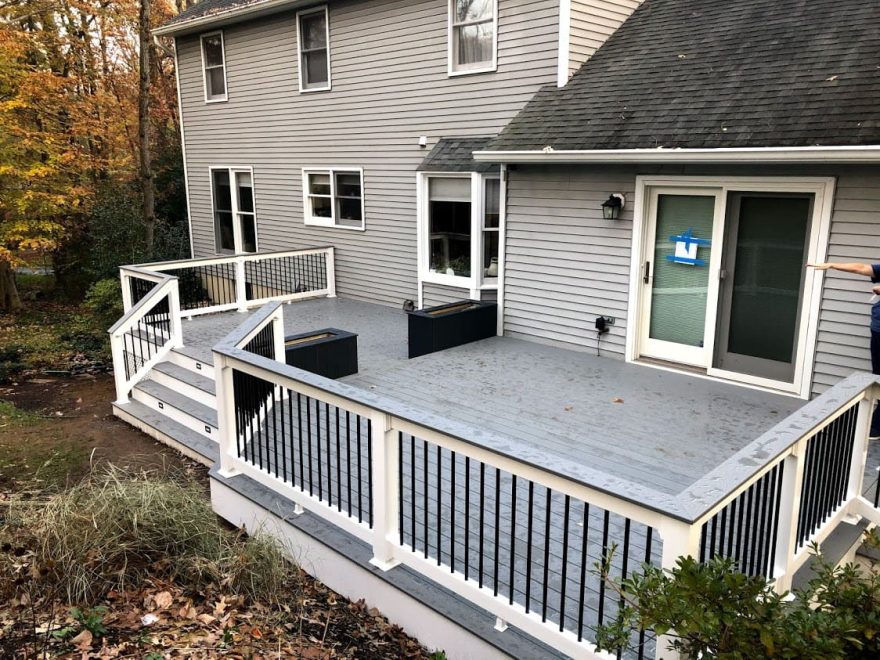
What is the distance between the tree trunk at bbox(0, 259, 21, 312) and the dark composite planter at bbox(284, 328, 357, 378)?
1245 cm

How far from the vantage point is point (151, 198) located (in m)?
13.9

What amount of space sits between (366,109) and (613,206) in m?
5.09

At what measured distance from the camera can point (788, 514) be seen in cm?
299

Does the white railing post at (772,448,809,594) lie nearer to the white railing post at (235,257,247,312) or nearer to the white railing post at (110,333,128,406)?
the white railing post at (110,333,128,406)

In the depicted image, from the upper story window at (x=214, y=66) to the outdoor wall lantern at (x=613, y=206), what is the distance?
930cm

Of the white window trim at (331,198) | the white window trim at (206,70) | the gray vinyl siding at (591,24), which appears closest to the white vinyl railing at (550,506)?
the gray vinyl siding at (591,24)

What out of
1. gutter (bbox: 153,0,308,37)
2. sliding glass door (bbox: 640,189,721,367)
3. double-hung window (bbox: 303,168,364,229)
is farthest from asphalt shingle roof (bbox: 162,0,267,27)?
sliding glass door (bbox: 640,189,721,367)

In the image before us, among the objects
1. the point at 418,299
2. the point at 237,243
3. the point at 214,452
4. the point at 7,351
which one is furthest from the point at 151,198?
the point at 214,452

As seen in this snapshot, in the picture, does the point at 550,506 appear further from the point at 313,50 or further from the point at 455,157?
the point at 313,50

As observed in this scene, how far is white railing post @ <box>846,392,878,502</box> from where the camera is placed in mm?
3758

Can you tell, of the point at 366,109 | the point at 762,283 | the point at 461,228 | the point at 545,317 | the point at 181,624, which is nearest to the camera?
the point at 181,624

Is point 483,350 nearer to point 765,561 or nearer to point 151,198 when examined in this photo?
point 765,561

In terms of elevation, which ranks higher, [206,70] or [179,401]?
[206,70]

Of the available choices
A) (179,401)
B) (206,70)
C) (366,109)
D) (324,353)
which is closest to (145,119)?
(206,70)
